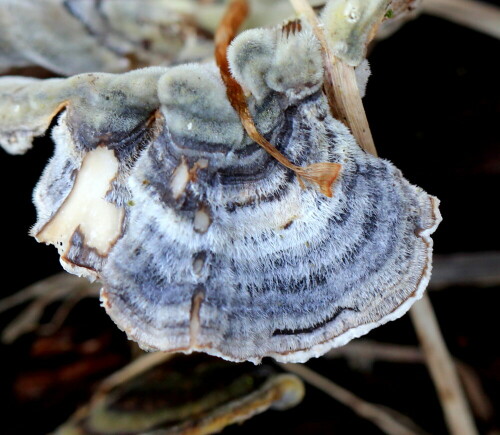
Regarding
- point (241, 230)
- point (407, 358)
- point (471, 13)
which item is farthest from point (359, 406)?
point (471, 13)

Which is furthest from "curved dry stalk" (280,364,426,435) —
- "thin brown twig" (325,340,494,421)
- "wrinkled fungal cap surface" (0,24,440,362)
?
"wrinkled fungal cap surface" (0,24,440,362)

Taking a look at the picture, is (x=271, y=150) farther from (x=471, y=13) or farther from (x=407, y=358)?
(x=407, y=358)

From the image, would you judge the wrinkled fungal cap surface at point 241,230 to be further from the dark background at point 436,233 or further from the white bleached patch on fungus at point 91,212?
the dark background at point 436,233

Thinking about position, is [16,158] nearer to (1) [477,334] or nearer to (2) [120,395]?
(2) [120,395]

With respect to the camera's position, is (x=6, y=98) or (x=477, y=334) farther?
(x=477, y=334)

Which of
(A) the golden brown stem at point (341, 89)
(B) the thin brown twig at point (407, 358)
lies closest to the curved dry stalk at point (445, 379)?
(B) the thin brown twig at point (407, 358)

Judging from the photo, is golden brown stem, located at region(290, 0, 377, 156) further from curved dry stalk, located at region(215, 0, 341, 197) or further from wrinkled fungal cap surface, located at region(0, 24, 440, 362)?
curved dry stalk, located at region(215, 0, 341, 197)

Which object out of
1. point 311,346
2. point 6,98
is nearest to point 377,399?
point 311,346
